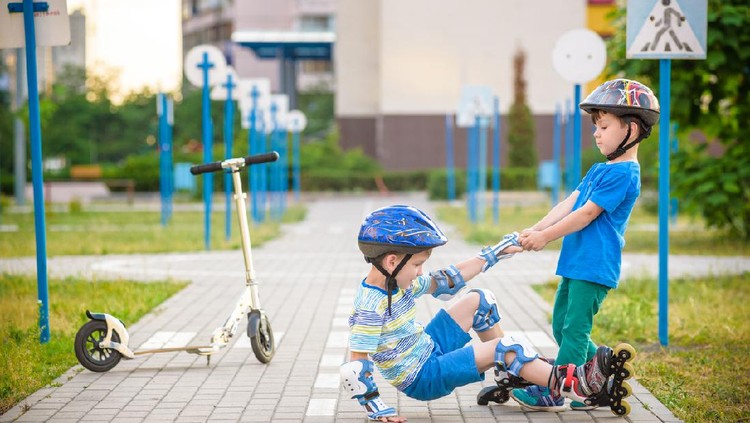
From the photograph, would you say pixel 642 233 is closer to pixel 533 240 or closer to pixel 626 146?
pixel 626 146

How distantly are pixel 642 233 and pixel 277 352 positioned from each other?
1417 centimetres

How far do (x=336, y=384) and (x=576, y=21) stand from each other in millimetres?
43510

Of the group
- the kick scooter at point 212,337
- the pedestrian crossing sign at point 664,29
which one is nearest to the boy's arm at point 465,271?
the kick scooter at point 212,337

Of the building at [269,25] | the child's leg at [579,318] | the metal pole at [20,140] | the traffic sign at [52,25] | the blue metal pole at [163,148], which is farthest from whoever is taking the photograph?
the building at [269,25]

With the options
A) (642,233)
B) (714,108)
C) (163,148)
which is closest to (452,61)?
(163,148)

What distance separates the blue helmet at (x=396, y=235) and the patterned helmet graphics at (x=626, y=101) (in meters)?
1.07

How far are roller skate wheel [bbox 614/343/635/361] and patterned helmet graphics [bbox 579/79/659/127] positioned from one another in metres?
1.15

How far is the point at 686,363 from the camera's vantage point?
25.2 feet

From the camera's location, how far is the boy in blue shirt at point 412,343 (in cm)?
574

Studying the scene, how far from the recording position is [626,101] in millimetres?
5984

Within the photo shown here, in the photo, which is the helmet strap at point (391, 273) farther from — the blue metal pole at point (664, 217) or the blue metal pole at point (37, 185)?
the blue metal pole at point (37, 185)

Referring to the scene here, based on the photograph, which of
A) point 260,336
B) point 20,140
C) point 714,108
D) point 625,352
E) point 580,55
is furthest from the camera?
point 20,140

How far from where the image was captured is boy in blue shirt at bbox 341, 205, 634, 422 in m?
5.74

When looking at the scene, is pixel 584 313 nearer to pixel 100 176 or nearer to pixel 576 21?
pixel 576 21
